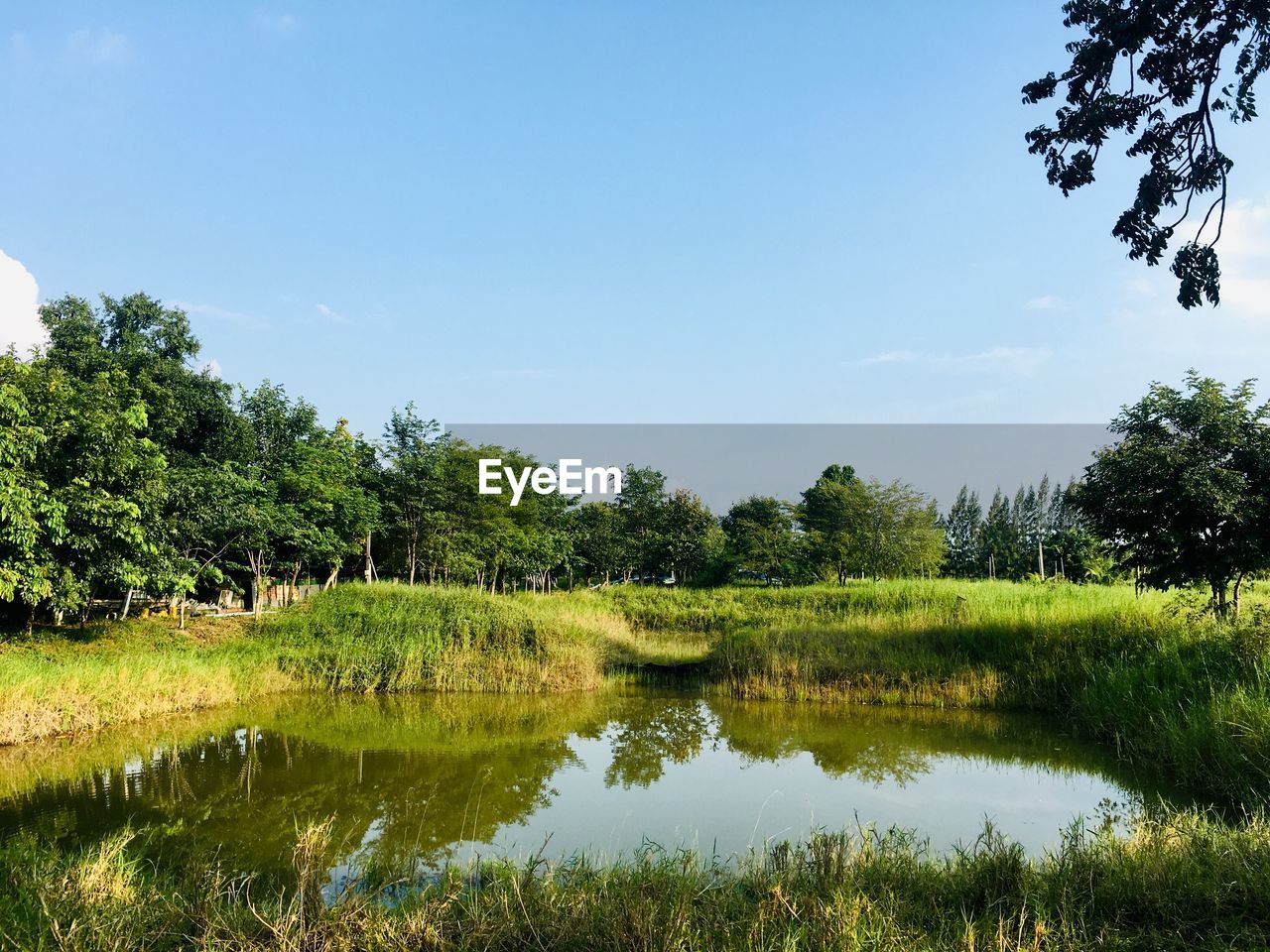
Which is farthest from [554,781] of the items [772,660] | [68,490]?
[68,490]

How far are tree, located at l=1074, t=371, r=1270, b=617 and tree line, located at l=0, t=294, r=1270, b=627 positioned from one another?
0.11ft

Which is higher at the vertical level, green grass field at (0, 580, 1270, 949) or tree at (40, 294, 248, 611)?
tree at (40, 294, 248, 611)

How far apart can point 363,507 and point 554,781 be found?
1854 cm

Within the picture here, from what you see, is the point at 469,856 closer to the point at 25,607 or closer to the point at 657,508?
the point at 25,607

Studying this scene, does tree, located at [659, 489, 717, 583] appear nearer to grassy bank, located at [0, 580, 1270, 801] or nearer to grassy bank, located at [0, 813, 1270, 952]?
grassy bank, located at [0, 580, 1270, 801]

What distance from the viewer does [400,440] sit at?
3008 centimetres

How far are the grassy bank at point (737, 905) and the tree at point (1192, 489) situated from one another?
7.63 m

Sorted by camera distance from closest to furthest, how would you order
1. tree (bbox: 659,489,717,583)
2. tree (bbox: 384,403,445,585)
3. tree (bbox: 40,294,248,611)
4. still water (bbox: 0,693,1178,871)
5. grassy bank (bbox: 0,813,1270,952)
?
grassy bank (bbox: 0,813,1270,952), still water (bbox: 0,693,1178,871), tree (bbox: 40,294,248,611), tree (bbox: 384,403,445,585), tree (bbox: 659,489,717,583)

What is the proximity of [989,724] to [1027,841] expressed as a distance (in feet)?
18.8

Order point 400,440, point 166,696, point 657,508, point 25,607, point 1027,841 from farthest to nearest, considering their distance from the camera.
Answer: point 657,508, point 400,440, point 25,607, point 166,696, point 1027,841

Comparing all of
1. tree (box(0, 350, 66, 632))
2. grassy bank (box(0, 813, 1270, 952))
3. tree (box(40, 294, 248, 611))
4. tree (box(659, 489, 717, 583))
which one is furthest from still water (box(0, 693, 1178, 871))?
tree (box(659, 489, 717, 583))

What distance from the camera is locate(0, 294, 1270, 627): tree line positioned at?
1191 cm

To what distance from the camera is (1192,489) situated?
1112cm

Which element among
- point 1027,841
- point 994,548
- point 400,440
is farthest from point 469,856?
point 994,548
